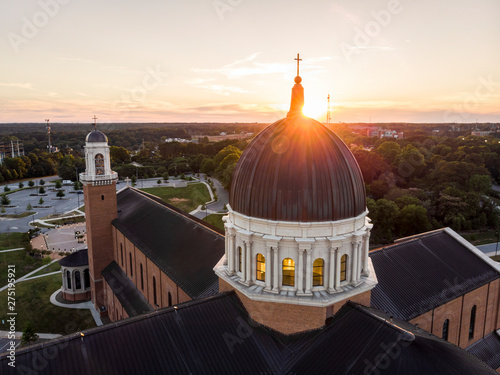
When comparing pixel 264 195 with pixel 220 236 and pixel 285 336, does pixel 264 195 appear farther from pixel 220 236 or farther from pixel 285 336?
pixel 220 236

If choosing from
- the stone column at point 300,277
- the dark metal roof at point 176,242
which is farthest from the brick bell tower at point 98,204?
the stone column at point 300,277

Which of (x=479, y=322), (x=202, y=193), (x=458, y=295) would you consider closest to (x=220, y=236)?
(x=458, y=295)

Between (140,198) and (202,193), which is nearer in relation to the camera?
(140,198)

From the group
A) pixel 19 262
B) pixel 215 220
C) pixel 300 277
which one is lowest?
pixel 19 262

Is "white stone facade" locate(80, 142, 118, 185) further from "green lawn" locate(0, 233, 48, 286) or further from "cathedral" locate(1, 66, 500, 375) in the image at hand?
"green lawn" locate(0, 233, 48, 286)

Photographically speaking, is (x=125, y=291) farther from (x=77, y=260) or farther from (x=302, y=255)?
(x=302, y=255)

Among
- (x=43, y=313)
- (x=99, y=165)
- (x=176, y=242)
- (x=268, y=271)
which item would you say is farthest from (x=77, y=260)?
(x=268, y=271)
